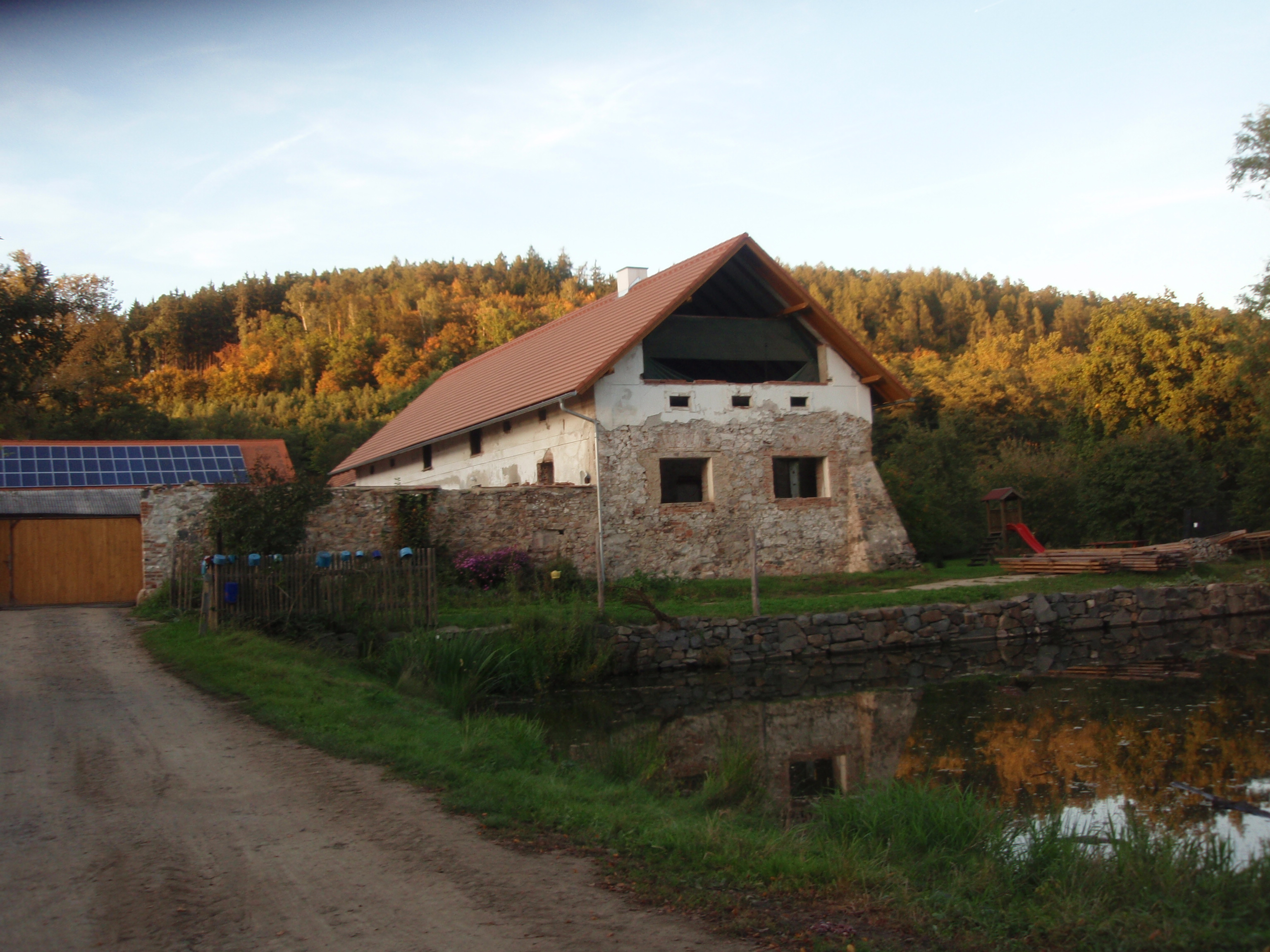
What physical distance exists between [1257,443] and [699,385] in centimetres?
1929

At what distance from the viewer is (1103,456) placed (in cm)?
3022

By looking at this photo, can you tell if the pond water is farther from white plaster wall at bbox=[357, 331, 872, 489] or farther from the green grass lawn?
white plaster wall at bbox=[357, 331, 872, 489]

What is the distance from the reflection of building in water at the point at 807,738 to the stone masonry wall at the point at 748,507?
28.1ft

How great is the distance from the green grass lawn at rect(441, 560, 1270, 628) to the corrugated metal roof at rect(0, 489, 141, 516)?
7.64 metres

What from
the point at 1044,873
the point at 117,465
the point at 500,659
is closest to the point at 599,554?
the point at 500,659

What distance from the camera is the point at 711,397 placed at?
23266mm

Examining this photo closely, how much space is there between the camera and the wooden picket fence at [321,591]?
14.9m

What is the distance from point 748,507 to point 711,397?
9.05ft

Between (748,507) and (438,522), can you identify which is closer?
(438,522)

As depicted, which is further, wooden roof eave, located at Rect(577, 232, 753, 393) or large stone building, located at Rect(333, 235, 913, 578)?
large stone building, located at Rect(333, 235, 913, 578)

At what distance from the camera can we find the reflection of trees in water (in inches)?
339

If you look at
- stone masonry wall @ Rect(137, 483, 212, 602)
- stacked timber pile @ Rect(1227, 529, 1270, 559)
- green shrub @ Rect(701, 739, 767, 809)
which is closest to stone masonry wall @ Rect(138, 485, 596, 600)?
stone masonry wall @ Rect(137, 483, 212, 602)

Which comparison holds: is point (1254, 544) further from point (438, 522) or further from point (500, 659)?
point (500, 659)

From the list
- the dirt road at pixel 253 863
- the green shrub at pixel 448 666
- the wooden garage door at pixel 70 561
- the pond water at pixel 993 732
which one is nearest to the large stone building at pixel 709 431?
the wooden garage door at pixel 70 561
